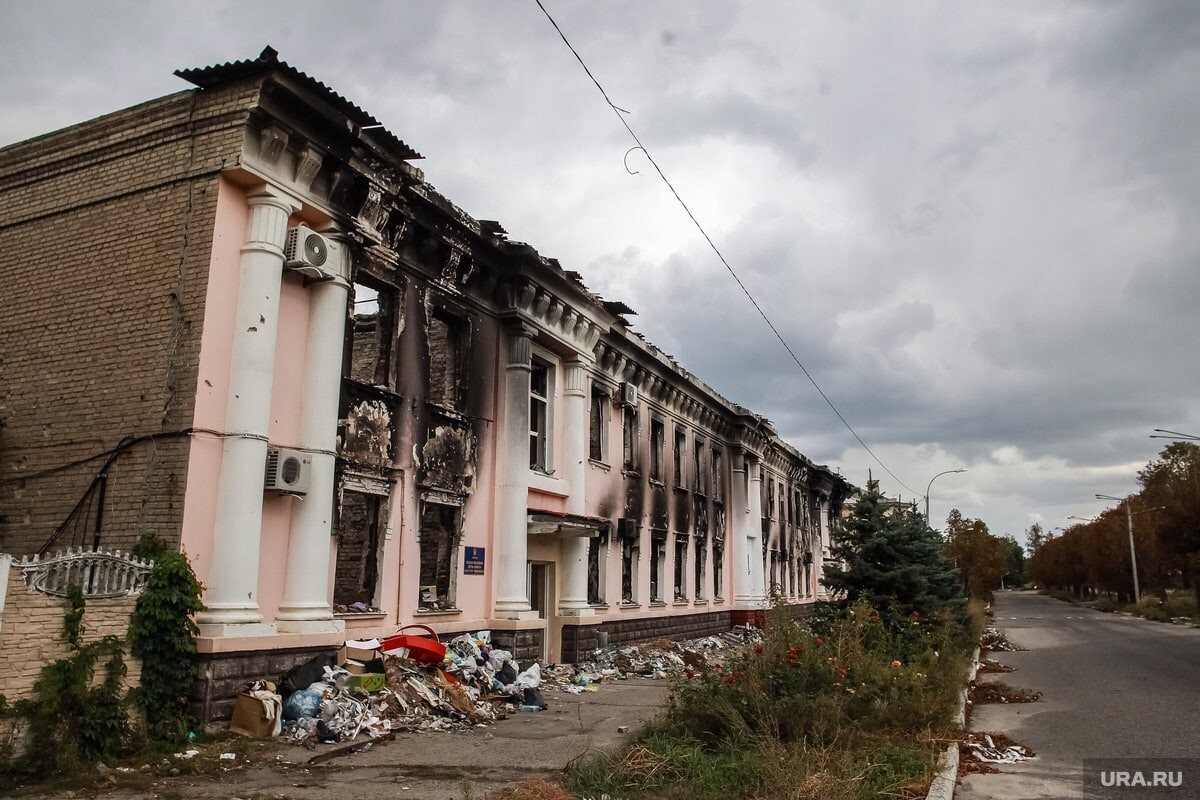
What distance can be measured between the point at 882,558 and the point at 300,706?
35.6ft

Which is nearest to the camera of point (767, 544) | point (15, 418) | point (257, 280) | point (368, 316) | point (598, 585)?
point (257, 280)

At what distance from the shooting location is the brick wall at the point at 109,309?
34.0 feet

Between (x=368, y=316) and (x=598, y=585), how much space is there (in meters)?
8.20

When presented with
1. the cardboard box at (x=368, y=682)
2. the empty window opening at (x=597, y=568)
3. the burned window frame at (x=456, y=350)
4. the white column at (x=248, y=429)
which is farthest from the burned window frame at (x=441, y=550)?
the empty window opening at (x=597, y=568)

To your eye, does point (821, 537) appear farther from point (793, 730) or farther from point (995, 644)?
point (793, 730)

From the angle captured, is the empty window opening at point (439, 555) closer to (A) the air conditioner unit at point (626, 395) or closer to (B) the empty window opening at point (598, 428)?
(B) the empty window opening at point (598, 428)

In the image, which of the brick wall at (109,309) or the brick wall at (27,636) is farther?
the brick wall at (109,309)

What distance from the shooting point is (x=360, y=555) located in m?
13.6

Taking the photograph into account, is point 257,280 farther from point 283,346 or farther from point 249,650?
point 249,650

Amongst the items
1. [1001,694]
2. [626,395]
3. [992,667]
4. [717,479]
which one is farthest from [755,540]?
[1001,694]

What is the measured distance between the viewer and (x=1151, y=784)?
7559 mm

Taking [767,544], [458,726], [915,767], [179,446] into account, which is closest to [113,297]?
[179,446]

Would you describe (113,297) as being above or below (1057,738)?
above

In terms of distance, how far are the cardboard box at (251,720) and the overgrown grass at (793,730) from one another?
3.68 meters
